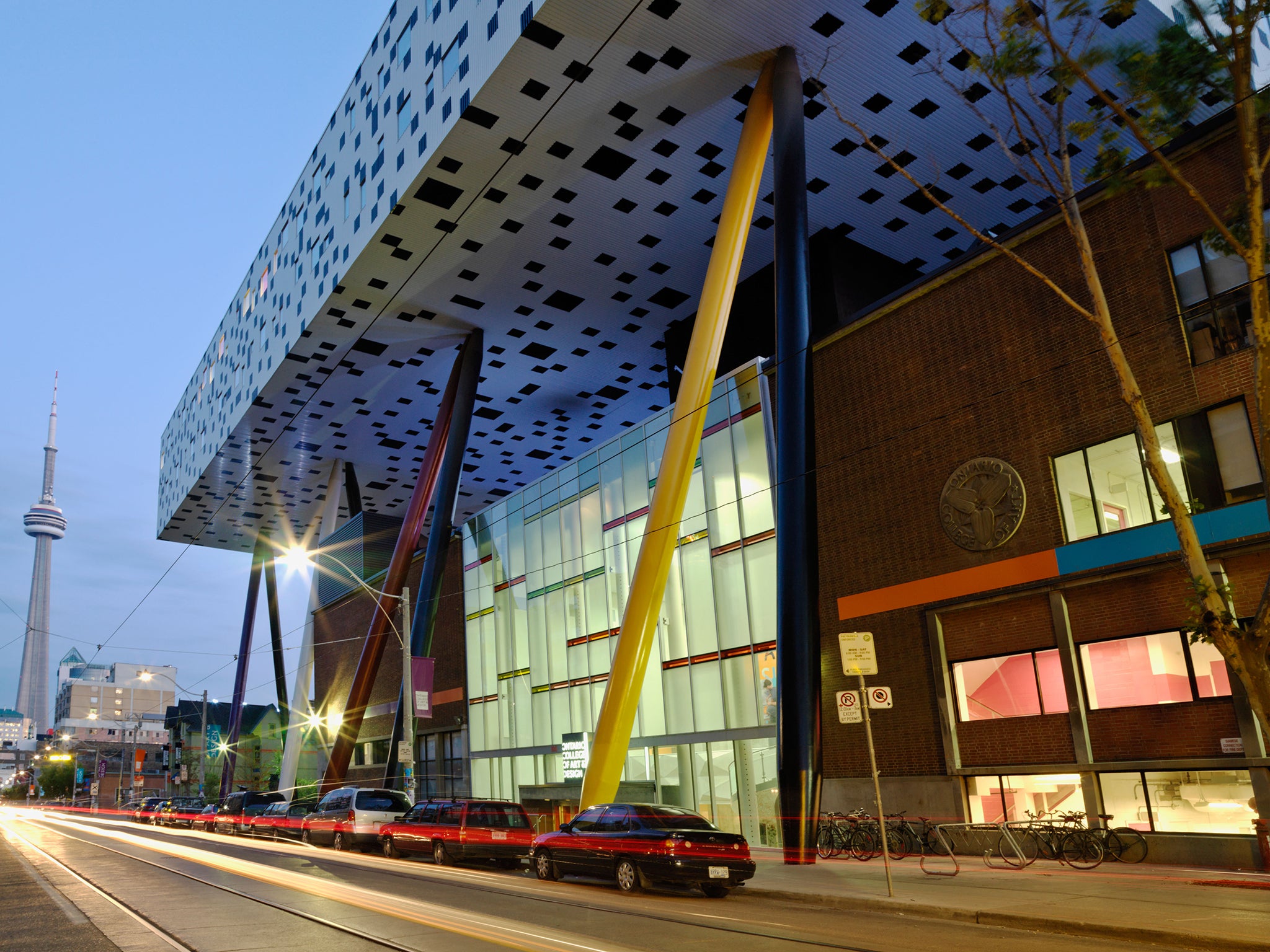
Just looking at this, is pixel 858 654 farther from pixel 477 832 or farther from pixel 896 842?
pixel 477 832

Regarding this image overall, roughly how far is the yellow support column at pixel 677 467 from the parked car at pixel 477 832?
294 cm

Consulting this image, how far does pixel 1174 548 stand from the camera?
57.1 ft

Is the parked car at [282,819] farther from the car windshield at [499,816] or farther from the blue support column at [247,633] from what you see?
the blue support column at [247,633]

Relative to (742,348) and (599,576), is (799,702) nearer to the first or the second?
(599,576)

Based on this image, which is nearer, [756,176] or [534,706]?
[756,176]

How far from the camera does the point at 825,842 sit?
21.1 m

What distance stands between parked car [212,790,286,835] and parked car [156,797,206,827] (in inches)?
228

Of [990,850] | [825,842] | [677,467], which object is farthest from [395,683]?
[990,850]

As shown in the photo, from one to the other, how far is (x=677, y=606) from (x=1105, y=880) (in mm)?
15526

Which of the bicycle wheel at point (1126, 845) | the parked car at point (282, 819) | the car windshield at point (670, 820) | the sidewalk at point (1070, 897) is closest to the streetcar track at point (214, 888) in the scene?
the car windshield at point (670, 820)

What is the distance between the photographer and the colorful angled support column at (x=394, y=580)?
139 feet

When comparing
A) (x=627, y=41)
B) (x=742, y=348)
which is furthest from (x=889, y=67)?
(x=742, y=348)

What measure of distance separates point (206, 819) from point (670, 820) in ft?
133

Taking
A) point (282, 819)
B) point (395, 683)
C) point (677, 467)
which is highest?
point (677, 467)
